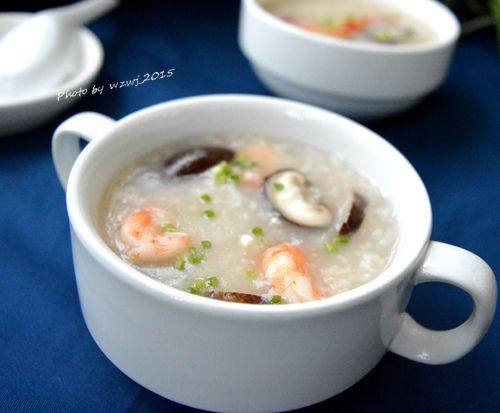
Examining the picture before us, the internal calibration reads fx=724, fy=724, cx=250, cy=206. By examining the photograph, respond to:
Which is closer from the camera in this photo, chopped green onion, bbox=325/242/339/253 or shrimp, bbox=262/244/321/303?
shrimp, bbox=262/244/321/303

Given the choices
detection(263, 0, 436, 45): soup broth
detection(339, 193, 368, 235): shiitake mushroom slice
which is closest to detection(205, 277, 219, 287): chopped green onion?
detection(339, 193, 368, 235): shiitake mushroom slice

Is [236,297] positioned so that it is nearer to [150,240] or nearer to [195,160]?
[150,240]

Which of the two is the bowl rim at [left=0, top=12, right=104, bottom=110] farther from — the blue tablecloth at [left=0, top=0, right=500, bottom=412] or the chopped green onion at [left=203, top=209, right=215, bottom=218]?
the chopped green onion at [left=203, top=209, right=215, bottom=218]

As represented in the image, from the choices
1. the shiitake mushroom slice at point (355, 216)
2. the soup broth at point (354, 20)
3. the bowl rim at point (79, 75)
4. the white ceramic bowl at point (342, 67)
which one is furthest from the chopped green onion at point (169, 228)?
the soup broth at point (354, 20)

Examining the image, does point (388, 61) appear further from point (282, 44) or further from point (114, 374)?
point (114, 374)

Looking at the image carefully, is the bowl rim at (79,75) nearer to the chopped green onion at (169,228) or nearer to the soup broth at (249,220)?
the soup broth at (249,220)

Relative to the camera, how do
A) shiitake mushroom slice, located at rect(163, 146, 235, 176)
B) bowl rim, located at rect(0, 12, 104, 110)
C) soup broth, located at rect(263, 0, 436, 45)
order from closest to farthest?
shiitake mushroom slice, located at rect(163, 146, 235, 176), bowl rim, located at rect(0, 12, 104, 110), soup broth, located at rect(263, 0, 436, 45)
